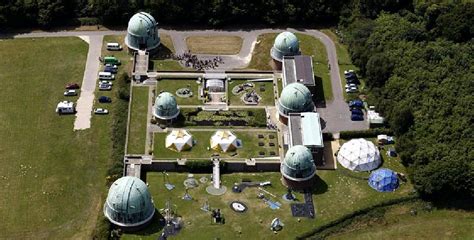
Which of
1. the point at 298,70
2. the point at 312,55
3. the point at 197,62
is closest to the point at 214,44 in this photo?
the point at 197,62

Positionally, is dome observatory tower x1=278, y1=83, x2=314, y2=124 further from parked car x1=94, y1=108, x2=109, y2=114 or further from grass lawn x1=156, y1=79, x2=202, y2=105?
parked car x1=94, y1=108, x2=109, y2=114

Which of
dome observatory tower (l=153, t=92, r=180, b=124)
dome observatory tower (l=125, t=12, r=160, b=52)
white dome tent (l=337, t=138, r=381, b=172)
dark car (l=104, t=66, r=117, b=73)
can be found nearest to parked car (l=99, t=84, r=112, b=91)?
dark car (l=104, t=66, r=117, b=73)

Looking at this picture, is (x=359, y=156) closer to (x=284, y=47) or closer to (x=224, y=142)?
(x=224, y=142)

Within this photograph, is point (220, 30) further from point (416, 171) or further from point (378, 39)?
point (416, 171)

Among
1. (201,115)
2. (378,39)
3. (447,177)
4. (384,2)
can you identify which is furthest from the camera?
(384,2)

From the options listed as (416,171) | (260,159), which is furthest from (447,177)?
(260,159)
